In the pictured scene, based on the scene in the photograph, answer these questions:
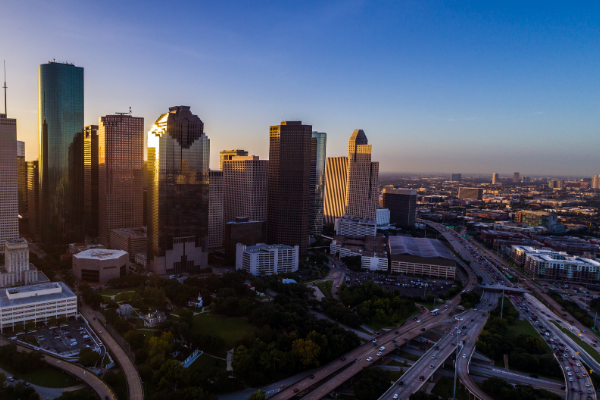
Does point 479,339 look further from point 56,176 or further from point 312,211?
point 56,176

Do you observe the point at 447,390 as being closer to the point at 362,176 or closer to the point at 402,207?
the point at 362,176

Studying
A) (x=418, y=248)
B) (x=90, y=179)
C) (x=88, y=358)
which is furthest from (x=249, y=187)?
(x=88, y=358)

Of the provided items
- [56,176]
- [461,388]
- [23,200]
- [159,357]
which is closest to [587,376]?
[461,388]

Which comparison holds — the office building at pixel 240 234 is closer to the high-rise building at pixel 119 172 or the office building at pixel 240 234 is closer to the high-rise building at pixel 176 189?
the high-rise building at pixel 176 189

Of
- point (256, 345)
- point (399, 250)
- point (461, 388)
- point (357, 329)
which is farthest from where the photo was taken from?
point (399, 250)

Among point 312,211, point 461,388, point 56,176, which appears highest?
point 56,176

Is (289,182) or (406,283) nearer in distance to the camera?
(406,283)

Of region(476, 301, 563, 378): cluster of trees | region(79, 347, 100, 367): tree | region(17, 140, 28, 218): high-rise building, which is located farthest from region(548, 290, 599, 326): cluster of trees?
region(17, 140, 28, 218): high-rise building
